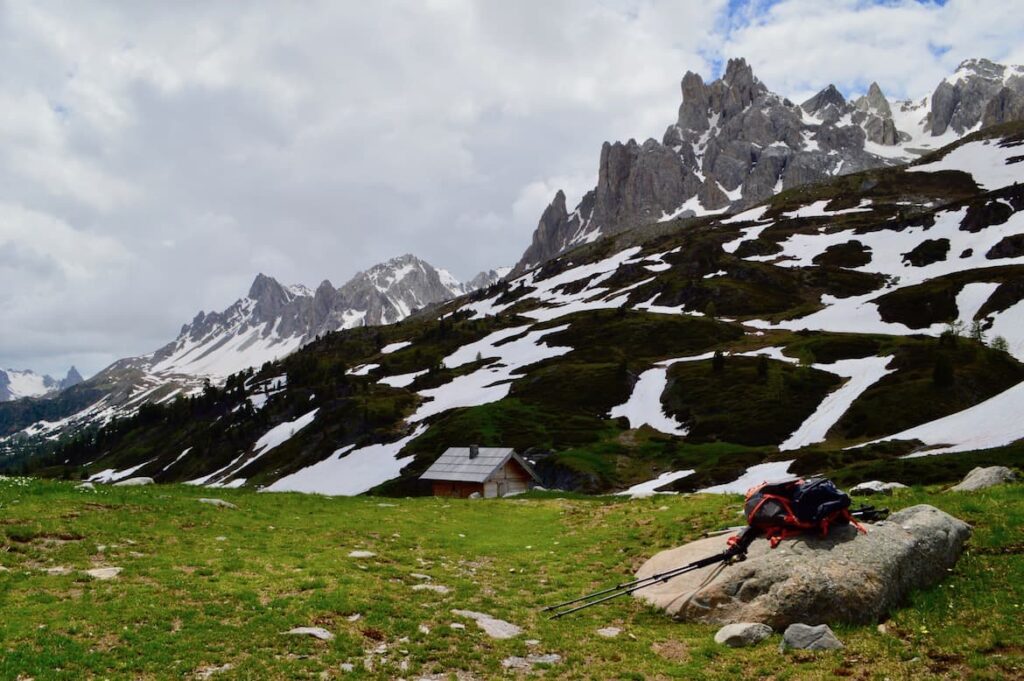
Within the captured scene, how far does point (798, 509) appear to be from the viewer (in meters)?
17.2

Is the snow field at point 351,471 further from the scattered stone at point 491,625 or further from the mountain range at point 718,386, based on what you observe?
the scattered stone at point 491,625

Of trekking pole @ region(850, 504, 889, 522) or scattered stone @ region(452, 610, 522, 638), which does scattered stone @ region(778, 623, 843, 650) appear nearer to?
trekking pole @ region(850, 504, 889, 522)

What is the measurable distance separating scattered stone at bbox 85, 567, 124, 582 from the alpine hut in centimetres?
5262

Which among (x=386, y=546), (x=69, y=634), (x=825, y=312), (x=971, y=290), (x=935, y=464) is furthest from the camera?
(x=825, y=312)

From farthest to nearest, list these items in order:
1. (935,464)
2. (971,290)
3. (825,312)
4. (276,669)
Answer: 1. (825,312)
2. (971,290)
3. (935,464)
4. (276,669)

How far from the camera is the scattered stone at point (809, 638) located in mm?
13422

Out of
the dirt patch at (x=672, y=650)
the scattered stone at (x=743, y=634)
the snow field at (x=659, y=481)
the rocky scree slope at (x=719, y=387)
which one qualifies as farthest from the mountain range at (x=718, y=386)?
the dirt patch at (x=672, y=650)

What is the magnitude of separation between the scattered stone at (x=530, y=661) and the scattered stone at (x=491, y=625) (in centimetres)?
146

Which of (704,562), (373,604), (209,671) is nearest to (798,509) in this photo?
(704,562)

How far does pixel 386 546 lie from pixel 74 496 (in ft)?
45.7

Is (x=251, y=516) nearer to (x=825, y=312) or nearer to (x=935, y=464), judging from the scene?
(x=935, y=464)

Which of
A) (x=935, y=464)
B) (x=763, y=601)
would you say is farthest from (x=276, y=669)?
(x=935, y=464)

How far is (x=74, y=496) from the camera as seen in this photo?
1060 inches

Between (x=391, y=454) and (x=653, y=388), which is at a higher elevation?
(x=653, y=388)
